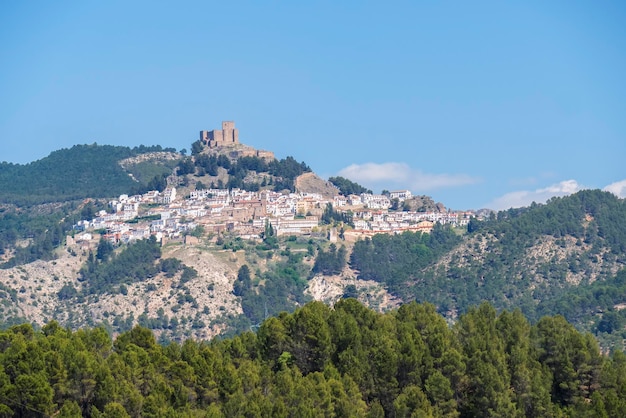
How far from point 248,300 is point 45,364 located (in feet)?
304

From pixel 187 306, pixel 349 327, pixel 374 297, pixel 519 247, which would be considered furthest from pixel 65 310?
pixel 349 327

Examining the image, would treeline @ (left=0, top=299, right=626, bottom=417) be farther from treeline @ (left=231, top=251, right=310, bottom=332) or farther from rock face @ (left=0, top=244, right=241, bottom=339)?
treeline @ (left=231, top=251, right=310, bottom=332)

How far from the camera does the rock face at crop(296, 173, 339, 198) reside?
192375 mm

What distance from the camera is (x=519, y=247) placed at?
159 meters

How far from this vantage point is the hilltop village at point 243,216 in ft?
558

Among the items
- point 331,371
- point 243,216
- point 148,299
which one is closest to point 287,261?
point 243,216

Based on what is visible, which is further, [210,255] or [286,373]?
[210,255]

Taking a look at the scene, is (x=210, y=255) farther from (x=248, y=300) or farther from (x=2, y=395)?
(x=2, y=395)

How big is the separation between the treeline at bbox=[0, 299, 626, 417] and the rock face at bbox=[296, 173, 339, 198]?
118 metres

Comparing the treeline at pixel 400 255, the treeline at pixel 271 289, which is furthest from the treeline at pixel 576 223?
the treeline at pixel 271 289

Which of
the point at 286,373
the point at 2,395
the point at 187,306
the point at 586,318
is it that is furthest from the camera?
the point at 187,306

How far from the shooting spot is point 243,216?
564 ft

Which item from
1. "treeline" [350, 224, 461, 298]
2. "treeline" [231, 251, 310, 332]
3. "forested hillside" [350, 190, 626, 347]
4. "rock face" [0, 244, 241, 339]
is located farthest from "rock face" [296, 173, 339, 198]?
"rock face" [0, 244, 241, 339]

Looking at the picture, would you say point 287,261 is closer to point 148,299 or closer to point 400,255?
point 400,255
